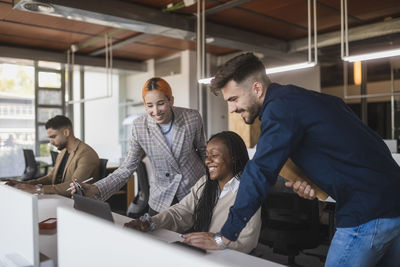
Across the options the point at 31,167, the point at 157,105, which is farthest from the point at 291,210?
the point at 31,167

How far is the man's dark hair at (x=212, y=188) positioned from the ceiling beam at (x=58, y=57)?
612cm

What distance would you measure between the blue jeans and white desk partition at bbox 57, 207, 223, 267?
0.68 meters

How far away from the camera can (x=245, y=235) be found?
5.18 feet

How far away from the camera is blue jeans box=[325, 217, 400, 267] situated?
1237mm

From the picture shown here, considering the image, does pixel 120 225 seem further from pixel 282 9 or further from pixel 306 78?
pixel 306 78

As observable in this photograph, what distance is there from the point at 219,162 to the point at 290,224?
1.09m

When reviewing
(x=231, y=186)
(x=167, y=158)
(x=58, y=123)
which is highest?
(x=58, y=123)

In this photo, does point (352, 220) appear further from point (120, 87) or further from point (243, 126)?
point (120, 87)

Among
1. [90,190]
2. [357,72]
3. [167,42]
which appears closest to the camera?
[90,190]

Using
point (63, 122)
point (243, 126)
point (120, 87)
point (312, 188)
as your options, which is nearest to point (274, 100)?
point (312, 188)

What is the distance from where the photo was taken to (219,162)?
1.94 metres

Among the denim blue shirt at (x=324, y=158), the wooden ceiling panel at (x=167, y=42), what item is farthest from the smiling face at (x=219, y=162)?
the wooden ceiling panel at (x=167, y=42)

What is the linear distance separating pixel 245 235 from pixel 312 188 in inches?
13.5

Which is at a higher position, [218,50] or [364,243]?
[218,50]
